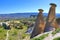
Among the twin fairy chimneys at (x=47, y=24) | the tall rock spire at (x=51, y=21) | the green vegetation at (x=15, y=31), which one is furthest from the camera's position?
the green vegetation at (x=15, y=31)

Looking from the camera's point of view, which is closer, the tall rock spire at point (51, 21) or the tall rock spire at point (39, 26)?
the tall rock spire at point (51, 21)

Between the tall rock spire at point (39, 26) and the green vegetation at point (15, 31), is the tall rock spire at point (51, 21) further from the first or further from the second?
the green vegetation at point (15, 31)

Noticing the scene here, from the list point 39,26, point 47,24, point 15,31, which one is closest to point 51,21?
point 47,24

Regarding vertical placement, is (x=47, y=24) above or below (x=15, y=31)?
above

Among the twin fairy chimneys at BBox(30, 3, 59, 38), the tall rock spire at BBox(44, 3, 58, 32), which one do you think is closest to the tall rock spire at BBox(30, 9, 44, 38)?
the twin fairy chimneys at BBox(30, 3, 59, 38)

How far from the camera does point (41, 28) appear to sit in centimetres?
2189

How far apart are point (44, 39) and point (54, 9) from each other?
30.5 ft

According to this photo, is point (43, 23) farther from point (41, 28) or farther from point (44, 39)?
point (44, 39)

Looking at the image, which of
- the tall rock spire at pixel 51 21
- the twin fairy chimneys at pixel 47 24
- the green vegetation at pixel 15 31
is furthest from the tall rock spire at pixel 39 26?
the green vegetation at pixel 15 31

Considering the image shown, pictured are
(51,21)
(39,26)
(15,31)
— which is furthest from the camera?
(15,31)

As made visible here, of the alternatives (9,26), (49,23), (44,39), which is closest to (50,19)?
(49,23)

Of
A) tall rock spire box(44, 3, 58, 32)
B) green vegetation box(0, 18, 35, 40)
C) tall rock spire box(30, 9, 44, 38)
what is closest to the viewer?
tall rock spire box(44, 3, 58, 32)

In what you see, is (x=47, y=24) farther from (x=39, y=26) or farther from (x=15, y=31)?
(x=15, y=31)

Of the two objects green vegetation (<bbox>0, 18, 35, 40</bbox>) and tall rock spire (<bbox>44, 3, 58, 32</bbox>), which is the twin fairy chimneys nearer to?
tall rock spire (<bbox>44, 3, 58, 32</bbox>)
